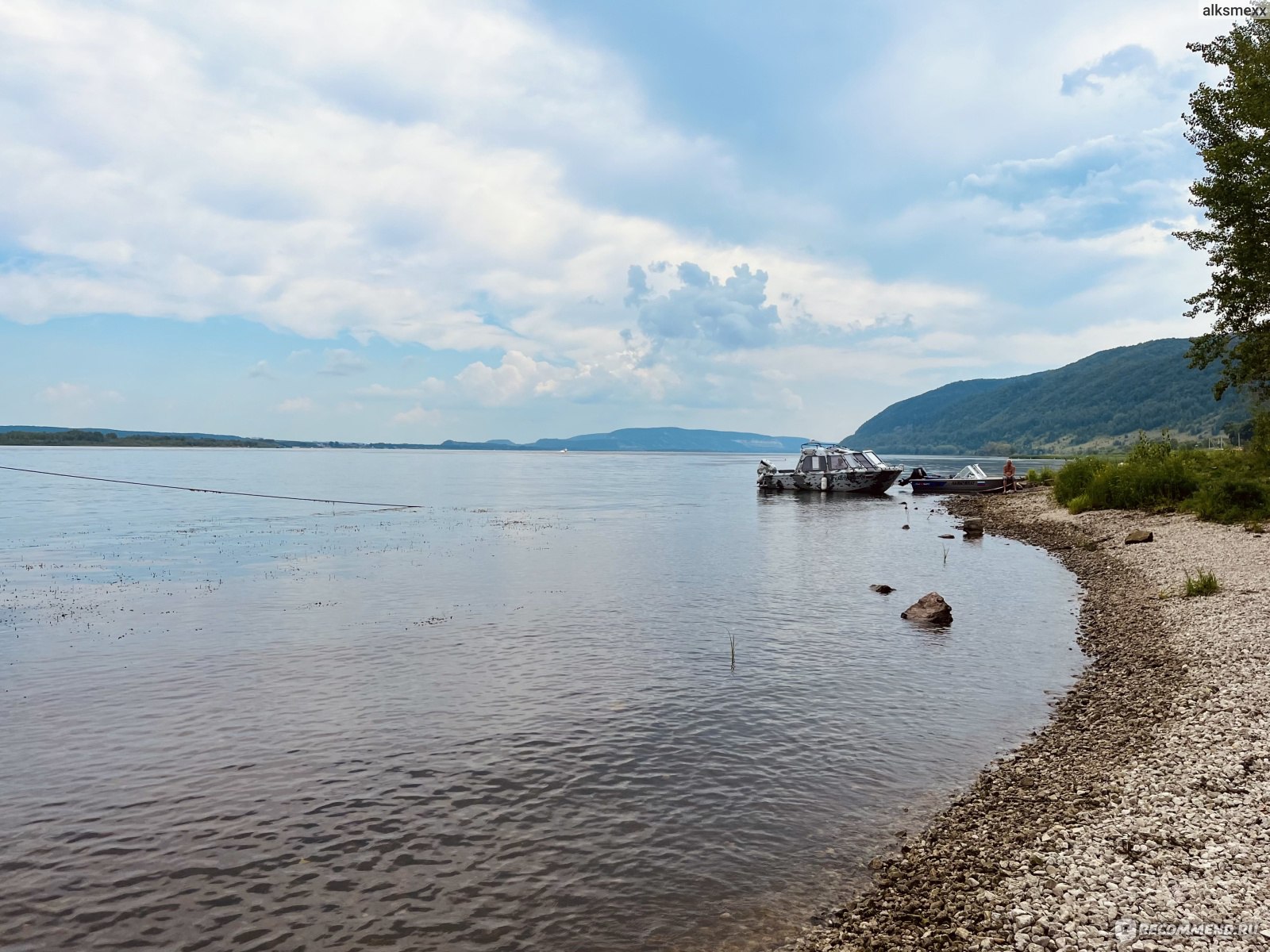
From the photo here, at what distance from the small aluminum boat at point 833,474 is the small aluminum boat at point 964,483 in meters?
4.87

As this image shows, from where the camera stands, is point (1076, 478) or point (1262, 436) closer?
point (1262, 436)

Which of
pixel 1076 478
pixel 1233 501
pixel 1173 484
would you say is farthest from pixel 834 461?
pixel 1233 501

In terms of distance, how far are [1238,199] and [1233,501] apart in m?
13.1

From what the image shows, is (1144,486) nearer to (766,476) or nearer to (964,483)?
(964,483)

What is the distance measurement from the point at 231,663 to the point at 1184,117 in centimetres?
4059

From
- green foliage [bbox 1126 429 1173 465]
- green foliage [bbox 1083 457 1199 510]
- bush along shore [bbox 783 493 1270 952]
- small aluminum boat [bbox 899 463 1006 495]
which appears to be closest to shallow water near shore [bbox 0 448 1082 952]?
bush along shore [bbox 783 493 1270 952]

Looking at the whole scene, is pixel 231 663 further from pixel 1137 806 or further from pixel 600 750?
pixel 1137 806

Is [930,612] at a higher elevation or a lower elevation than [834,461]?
lower

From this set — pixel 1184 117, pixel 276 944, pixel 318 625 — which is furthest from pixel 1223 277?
pixel 276 944

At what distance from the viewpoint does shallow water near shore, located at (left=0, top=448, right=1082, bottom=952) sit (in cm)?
868

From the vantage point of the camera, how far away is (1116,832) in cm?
883

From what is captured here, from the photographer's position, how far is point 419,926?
818 centimetres

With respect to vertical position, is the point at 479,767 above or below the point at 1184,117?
below

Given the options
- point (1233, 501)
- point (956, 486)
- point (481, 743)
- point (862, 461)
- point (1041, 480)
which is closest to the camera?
point (481, 743)
